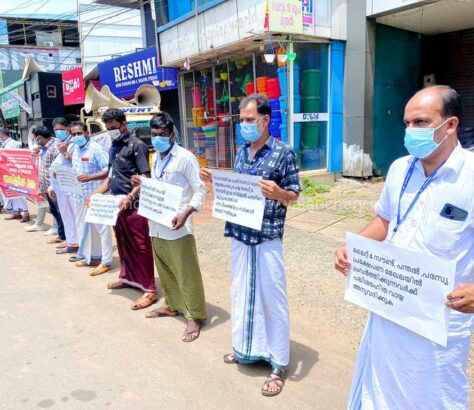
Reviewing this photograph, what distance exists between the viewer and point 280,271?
2.73 meters

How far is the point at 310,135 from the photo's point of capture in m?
8.95

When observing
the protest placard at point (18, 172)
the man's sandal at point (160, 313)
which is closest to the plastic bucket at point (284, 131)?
the protest placard at point (18, 172)

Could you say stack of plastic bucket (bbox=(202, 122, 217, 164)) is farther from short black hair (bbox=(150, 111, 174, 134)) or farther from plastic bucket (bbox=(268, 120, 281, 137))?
short black hair (bbox=(150, 111, 174, 134))

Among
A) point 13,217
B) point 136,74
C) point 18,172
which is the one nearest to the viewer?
point 18,172

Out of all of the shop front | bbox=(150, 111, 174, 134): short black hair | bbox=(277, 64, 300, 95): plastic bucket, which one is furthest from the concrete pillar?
bbox=(150, 111, 174, 134): short black hair

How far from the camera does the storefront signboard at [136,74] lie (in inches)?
488

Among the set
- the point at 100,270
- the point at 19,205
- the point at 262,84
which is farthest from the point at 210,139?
the point at 100,270

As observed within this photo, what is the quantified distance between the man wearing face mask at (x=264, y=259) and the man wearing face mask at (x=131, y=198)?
154 centimetres

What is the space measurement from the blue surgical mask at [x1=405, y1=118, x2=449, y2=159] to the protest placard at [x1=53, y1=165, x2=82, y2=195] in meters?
4.42

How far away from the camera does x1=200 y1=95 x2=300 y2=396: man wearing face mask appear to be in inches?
105

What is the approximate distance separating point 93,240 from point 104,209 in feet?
4.06

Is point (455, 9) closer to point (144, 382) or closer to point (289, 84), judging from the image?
point (289, 84)

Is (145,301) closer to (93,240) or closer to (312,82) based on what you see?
(93,240)

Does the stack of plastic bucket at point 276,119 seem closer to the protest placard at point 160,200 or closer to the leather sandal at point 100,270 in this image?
the leather sandal at point 100,270
